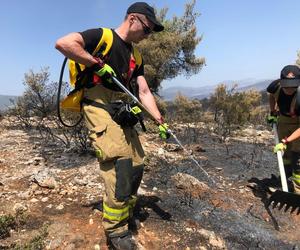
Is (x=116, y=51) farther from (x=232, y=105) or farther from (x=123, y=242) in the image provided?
(x=232, y=105)

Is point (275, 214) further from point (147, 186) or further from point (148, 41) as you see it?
point (148, 41)

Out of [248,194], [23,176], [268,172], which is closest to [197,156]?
[268,172]

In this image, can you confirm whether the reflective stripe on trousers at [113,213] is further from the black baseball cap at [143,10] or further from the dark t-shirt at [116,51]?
the black baseball cap at [143,10]

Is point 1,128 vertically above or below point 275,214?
above

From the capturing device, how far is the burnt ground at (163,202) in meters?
3.93

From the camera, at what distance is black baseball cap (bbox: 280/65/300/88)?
479 centimetres

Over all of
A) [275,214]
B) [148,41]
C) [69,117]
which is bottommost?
[275,214]

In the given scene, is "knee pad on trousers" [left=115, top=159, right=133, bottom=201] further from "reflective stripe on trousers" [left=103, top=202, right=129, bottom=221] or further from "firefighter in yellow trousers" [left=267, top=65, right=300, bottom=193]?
"firefighter in yellow trousers" [left=267, top=65, right=300, bottom=193]

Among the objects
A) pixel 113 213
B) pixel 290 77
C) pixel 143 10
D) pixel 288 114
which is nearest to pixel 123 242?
pixel 113 213

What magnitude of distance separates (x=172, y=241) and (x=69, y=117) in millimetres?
3621

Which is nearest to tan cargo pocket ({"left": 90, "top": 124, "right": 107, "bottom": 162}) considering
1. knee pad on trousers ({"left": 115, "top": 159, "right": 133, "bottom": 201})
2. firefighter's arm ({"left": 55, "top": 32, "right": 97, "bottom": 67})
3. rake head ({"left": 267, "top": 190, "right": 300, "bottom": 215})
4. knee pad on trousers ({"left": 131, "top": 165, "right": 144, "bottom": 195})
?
knee pad on trousers ({"left": 115, "top": 159, "right": 133, "bottom": 201})

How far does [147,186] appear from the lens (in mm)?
5191

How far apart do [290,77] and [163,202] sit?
85.9 inches

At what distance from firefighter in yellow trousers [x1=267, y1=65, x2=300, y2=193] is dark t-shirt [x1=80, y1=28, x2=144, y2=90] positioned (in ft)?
7.15
